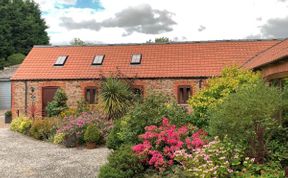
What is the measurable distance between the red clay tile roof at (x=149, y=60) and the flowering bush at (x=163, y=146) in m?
13.2

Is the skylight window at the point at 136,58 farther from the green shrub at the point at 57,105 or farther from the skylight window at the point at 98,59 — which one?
the green shrub at the point at 57,105

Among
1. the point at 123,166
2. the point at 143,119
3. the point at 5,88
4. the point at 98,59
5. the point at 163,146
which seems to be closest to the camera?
the point at 123,166

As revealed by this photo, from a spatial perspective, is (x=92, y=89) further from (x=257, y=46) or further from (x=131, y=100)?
(x=257, y=46)

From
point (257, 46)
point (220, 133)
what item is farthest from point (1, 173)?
point (257, 46)

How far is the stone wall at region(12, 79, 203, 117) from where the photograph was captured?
22859 mm

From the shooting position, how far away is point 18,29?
4988 centimetres

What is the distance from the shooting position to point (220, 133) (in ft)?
29.7

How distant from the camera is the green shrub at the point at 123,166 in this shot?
28.3 ft

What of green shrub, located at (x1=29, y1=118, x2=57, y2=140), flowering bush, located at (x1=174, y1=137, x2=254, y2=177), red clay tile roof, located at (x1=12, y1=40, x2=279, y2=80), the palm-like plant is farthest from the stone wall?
flowering bush, located at (x1=174, y1=137, x2=254, y2=177)

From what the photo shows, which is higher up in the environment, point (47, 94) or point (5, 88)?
point (5, 88)

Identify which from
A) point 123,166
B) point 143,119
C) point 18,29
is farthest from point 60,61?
point 18,29

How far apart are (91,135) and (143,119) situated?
4.63 m

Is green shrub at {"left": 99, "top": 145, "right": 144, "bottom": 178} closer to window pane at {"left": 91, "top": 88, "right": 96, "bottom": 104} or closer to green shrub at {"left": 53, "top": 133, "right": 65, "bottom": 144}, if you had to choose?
green shrub at {"left": 53, "top": 133, "right": 65, "bottom": 144}

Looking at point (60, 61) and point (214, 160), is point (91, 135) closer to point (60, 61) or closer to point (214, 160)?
point (214, 160)
